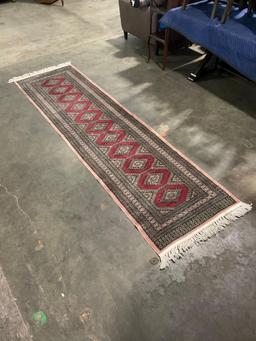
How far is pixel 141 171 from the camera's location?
5.99 ft

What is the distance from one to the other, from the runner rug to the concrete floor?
7 centimetres

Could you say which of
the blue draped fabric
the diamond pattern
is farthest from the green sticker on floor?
the blue draped fabric

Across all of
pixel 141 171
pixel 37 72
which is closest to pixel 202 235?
pixel 141 171

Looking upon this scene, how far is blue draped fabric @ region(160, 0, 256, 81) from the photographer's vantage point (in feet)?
6.20

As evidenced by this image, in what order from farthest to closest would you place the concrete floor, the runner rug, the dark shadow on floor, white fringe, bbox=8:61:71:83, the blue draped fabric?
white fringe, bbox=8:61:71:83
the dark shadow on floor
the blue draped fabric
the runner rug
the concrete floor

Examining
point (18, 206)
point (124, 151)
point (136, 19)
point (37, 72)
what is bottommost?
point (18, 206)

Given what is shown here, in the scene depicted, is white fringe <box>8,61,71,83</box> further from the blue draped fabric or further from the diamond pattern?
the blue draped fabric

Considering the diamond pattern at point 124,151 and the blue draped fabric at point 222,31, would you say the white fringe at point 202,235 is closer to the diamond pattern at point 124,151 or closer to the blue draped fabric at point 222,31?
the diamond pattern at point 124,151

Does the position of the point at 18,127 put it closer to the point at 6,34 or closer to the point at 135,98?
the point at 135,98

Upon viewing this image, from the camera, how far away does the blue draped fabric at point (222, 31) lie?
74.4 inches

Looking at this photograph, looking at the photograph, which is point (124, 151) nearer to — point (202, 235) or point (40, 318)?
point (202, 235)

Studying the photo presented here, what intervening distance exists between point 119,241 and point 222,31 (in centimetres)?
174

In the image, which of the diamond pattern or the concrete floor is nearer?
the concrete floor

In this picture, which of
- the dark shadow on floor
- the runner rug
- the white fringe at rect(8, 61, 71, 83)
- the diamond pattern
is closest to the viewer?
the runner rug
